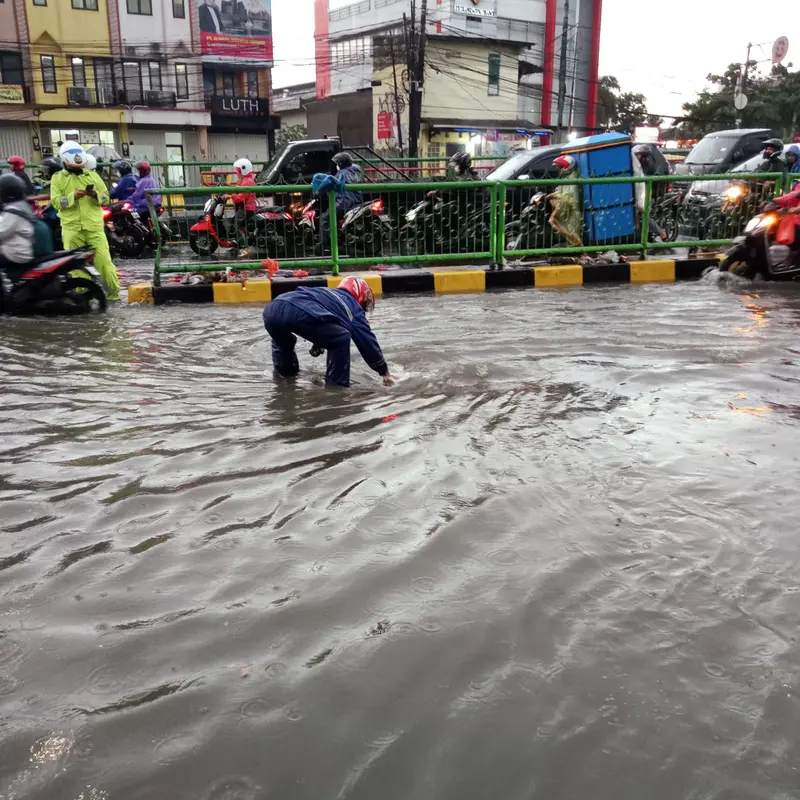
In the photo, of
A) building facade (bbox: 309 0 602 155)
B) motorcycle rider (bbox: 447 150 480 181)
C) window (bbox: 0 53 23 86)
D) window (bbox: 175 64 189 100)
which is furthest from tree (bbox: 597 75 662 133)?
motorcycle rider (bbox: 447 150 480 181)

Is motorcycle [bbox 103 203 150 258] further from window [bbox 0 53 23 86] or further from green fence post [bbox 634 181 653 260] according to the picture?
window [bbox 0 53 23 86]

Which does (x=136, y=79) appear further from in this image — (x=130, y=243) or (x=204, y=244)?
(x=204, y=244)

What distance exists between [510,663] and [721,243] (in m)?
10.1

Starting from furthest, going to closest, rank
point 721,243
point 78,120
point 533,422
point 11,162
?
point 78,120 < point 11,162 < point 721,243 < point 533,422

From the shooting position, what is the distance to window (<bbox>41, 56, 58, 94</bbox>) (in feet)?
104

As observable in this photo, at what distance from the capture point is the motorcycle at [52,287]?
762 cm

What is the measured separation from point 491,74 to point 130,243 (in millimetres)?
31898

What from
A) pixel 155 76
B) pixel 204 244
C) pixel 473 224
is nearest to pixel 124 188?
pixel 204 244

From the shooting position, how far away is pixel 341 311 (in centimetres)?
489

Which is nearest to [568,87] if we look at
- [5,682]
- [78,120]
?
[78,120]

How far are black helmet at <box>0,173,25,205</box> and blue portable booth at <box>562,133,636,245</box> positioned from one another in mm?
6755

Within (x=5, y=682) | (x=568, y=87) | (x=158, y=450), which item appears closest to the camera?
(x=5, y=682)

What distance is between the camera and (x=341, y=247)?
9.84 meters

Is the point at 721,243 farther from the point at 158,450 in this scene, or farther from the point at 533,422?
the point at 158,450
